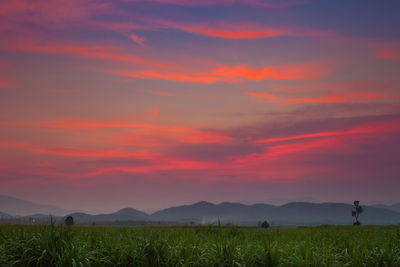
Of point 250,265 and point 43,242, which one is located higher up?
point 43,242

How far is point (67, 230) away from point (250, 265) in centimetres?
691

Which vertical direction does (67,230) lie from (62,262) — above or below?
above

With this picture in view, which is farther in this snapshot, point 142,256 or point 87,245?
point 87,245

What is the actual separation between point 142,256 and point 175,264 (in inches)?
45.9

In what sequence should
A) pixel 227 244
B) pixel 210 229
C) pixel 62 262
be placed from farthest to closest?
pixel 210 229, pixel 227 244, pixel 62 262

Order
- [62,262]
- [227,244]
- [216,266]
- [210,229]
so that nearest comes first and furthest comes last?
Result: [62,262] < [216,266] < [227,244] < [210,229]

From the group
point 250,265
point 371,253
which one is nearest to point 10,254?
point 250,265

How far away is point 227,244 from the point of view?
1337 cm

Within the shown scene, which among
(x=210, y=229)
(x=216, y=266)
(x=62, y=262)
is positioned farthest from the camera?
(x=210, y=229)

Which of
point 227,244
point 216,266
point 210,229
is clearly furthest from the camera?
point 210,229

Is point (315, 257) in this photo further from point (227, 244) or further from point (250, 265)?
point (227, 244)

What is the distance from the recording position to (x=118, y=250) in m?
12.7

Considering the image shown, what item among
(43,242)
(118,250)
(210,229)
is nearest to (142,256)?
(118,250)

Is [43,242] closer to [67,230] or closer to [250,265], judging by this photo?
[67,230]
